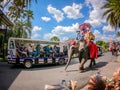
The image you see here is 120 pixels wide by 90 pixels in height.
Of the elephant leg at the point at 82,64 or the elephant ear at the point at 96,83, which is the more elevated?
the elephant ear at the point at 96,83

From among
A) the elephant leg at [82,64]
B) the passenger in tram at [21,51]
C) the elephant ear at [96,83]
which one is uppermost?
the elephant ear at [96,83]

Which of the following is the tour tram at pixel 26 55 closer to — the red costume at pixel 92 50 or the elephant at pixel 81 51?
the elephant at pixel 81 51

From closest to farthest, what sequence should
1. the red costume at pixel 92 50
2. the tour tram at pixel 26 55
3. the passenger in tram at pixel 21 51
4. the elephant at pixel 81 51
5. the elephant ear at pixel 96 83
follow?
the elephant ear at pixel 96 83 → the elephant at pixel 81 51 → the red costume at pixel 92 50 → the tour tram at pixel 26 55 → the passenger in tram at pixel 21 51

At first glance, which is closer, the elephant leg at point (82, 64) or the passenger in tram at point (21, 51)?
the elephant leg at point (82, 64)

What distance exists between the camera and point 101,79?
1.56 metres

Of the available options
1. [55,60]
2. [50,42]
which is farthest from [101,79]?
[55,60]

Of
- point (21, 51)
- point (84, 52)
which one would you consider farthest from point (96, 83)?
point (21, 51)

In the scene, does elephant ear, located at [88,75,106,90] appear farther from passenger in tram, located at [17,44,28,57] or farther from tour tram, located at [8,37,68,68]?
passenger in tram, located at [17,44,28,57]

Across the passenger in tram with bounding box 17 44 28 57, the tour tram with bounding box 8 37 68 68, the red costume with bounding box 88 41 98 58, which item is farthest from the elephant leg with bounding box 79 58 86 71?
the passenger in tram with bounding box 17 44 28 57

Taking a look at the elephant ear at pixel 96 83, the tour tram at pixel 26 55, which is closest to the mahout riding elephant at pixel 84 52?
the tour tram at pixel 26 55

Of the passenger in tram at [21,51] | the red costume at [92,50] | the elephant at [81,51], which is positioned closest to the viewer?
the elephant at [81,51]

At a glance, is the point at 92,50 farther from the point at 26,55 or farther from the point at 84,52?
the point at 26,55

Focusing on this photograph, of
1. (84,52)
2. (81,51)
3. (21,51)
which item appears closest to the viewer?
(81,51)

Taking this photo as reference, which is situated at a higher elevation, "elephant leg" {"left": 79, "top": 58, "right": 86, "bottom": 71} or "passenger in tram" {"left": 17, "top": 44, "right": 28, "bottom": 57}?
"passenger in tram" {"left": 17, "top": 44, "right": 28, "bottom": 57}
